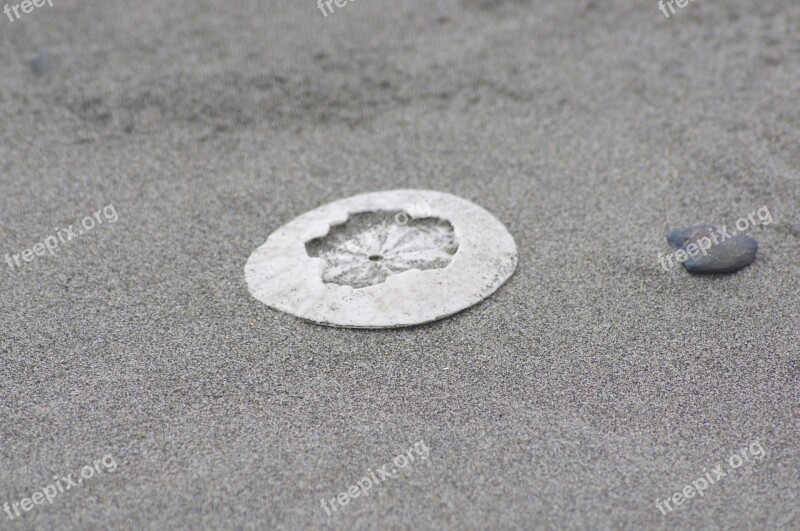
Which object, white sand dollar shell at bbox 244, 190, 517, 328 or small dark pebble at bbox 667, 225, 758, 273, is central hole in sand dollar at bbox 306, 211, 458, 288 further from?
small dark pebble at bbox 667, 225, 758, 273

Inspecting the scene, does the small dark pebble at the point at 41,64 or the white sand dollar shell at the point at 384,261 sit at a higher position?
the small dark pebble at the point at 41,64

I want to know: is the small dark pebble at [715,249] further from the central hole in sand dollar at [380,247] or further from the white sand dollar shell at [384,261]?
the central hole in sand dollar at [380,247]

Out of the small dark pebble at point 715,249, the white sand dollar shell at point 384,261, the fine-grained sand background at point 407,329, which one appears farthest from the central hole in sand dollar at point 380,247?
the small dark pebble at point 715,249

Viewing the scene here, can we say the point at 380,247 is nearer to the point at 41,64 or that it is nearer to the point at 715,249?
the point at 715,249

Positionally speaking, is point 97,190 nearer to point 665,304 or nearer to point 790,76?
point 665,304

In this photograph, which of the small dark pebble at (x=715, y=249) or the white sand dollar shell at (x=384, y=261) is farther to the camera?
the small dark pebble at (x=715, y=249)

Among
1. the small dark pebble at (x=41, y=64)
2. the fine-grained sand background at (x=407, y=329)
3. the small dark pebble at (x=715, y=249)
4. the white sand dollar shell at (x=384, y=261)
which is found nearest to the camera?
the fine-grained sand background at (x=407, y=329)

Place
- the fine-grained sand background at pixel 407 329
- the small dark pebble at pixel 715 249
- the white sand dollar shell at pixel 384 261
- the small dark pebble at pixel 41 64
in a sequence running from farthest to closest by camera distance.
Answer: the small dark pebble at pixel 41 64 → the small dark pebble at pixel 715 249 → the white sand dollar shell at pixel 384 261 → the fine-grained sand background at pixel 407 329

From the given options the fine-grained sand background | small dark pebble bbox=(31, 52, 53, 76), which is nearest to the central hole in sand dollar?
the fine-grained sand background
